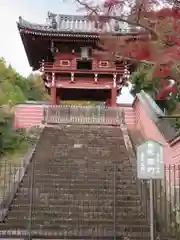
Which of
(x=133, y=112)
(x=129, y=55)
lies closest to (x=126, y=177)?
(x=129, y=55)

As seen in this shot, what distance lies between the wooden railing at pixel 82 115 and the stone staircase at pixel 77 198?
14.2 feet

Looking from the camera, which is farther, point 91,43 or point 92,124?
point 91,43

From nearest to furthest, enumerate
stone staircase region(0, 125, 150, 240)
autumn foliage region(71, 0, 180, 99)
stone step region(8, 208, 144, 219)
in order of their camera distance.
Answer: autumn foliage region(71, 0, 180, 99)
stone staircase region(0, 125, 150, 240)
stone step region(8, 208, 144, 219)

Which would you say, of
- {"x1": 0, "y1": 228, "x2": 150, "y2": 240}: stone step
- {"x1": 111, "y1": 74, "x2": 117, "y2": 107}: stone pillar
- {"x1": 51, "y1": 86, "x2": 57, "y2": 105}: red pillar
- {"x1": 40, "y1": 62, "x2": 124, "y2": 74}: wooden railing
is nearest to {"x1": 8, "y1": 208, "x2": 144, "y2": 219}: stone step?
{"x1": 0, "y1": 228, "x2": 150, "y2": 240}: stone step

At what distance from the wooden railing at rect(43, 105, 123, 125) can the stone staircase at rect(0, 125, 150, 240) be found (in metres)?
4.33

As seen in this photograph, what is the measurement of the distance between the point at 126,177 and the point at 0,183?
3.82m

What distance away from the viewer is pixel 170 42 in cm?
636

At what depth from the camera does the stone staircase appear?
8992 mm

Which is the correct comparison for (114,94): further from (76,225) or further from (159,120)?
(76,225)

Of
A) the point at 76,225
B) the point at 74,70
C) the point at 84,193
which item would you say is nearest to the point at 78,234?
the point at 76,225

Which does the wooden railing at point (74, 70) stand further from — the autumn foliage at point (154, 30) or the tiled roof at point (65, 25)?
the autumn foliage at point (154, 30)

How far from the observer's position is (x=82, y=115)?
773 inches

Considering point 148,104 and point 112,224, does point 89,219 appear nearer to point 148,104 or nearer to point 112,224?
point 112,224

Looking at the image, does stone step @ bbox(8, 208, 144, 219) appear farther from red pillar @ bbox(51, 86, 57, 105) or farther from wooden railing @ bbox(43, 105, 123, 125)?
red pillar @ bbox(51, 86, 57, 105)
